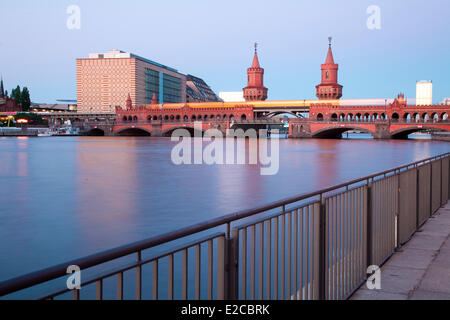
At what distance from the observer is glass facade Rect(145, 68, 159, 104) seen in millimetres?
140500

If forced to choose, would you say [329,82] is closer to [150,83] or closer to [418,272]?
[150,83]

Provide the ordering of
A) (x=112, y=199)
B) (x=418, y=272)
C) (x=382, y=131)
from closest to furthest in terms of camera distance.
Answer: (x=418, y=272) → (x=112, y=199) → (x=382, y=131)

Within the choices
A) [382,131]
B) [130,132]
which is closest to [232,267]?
[382,131]

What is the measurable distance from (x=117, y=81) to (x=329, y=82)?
68037mm

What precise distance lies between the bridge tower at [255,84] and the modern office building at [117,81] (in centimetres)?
4208

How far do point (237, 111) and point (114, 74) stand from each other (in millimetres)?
57776

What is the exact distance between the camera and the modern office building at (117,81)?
135625mm

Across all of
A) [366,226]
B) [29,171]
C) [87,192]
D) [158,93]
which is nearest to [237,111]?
[158,93]

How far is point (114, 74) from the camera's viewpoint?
139 m

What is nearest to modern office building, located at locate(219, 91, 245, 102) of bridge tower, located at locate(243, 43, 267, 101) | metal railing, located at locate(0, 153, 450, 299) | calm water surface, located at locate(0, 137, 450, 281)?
bridge tower, located at locate(243, 43, 267, 101)

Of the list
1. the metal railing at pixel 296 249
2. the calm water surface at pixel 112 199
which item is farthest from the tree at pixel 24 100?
the metal railing at pixel 296 249

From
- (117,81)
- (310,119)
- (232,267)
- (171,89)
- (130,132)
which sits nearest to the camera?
(232,267)

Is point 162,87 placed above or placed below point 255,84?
above

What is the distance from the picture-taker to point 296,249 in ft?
12.0
